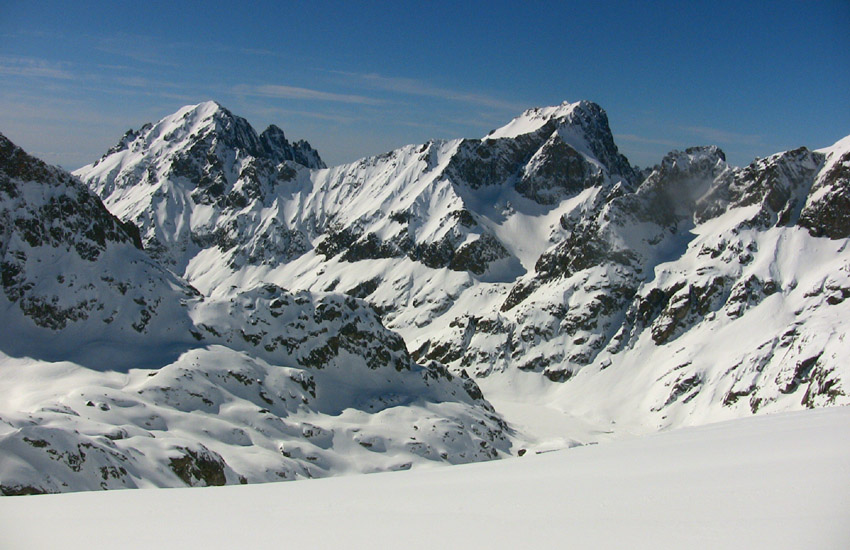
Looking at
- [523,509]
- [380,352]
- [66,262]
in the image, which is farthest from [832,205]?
[523,509]

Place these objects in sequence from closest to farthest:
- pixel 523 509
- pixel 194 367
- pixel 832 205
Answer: pixel 523 509, pixel 194 367, pixel 832 205

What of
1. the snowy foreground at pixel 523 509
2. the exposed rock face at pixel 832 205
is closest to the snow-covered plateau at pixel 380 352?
the exposed rock face at pixel 832 205

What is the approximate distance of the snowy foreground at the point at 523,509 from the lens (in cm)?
1310

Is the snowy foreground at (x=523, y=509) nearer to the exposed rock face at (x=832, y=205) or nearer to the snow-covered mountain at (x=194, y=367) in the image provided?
the snow-covered mountain at (x=194, y=367)

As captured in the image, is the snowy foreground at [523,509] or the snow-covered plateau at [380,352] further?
the snow-covered plateau at [380,352]

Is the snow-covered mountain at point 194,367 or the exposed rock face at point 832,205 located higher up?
the exposed rock face at point 832,205

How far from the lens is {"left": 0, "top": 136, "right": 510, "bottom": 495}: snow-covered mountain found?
293 ft

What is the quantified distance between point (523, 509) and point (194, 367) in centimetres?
9826

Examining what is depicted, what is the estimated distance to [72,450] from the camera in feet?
195

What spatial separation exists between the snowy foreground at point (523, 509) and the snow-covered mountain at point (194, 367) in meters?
60.0

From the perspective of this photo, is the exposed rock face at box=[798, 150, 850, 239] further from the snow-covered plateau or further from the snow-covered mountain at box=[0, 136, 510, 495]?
the snow-covered mountain at box=[0, 136, 510, 495]

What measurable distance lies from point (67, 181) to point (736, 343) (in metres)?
141

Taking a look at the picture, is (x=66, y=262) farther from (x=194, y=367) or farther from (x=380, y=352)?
(x=380, y=352)

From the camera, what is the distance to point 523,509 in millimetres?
15750
